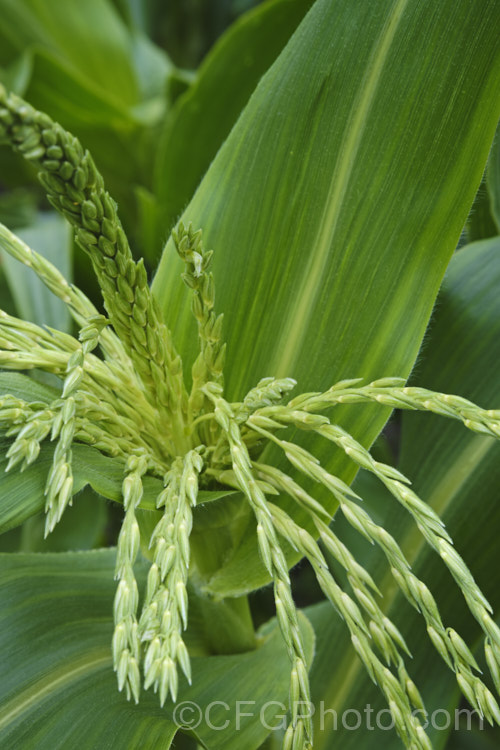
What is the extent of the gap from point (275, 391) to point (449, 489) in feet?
1.16

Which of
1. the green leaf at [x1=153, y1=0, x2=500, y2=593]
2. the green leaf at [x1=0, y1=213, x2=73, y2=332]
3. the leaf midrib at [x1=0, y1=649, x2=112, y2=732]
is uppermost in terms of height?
the green leaf at [x1=153, y1=0, x2=500, y2=593]

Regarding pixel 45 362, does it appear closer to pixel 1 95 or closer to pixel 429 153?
pixel 1 95

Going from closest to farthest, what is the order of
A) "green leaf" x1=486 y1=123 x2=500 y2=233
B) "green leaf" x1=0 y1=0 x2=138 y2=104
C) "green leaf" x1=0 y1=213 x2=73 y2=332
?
"green leaf" x1=486 y1=123 x2=500 y2=233 → "green leaf" x1=0 y1=213 x2=73 y2=332 → "green leaf" x1=0 y1=0 x2=138 y2=104

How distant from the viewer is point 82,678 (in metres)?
0.54

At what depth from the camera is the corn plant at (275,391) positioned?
1.32ft

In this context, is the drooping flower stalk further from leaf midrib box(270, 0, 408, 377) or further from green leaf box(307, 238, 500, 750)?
green leaf box(307, 238, 500, 750)

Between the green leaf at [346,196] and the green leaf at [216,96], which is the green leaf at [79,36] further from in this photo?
the green leaf at [346,196]

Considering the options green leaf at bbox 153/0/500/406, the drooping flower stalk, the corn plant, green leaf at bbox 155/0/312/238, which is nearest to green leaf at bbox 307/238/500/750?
the corn plant

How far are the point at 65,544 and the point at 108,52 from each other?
108 cm

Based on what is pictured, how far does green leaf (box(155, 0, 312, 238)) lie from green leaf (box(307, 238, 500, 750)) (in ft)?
1.45

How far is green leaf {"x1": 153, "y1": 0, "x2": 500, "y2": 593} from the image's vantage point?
524mm

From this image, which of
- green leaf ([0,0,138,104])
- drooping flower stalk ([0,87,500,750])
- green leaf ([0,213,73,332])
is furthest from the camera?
green leaf ([0,0,138,104])

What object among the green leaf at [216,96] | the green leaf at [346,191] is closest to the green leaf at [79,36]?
the green leaf at [216,96]

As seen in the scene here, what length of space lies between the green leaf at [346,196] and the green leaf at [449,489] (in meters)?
0.15
